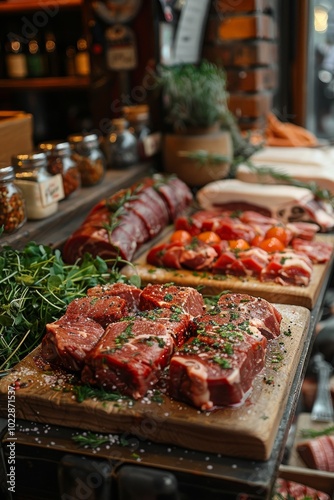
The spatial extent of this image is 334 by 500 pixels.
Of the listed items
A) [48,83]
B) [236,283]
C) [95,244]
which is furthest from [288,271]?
[48,83]

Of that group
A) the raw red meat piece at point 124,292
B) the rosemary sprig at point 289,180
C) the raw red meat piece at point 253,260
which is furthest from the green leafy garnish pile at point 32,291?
the rosemary sprig at point 289,180

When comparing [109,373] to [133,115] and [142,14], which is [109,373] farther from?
[142,14]

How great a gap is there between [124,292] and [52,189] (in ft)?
2.46

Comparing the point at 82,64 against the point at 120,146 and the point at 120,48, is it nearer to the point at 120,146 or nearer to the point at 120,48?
the point at 120,48

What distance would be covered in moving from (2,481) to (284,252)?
130 centimetres

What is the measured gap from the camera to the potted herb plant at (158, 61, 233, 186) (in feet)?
10.6

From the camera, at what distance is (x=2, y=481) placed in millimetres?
1497

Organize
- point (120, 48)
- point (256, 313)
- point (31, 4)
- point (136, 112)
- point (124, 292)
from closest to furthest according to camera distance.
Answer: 1. point (256, 313)
2. point (124, 292)
3. point (136, 112)
4. point (120, 48)
5. point (31, 4)

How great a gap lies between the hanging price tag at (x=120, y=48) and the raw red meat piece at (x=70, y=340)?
2167 mm

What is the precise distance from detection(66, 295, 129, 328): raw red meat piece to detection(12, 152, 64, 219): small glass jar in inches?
27.8

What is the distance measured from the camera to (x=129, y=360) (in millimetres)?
1442

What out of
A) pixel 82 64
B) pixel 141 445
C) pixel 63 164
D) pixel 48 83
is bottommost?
pixel 141 445

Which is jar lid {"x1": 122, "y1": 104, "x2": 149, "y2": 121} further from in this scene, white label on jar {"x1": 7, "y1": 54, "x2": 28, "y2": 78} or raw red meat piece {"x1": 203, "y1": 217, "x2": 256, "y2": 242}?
white label on jar {"x1": 7, "y1": 54, "x2": 28, "y2": 78}

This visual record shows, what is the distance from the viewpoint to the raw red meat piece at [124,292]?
1837mm
